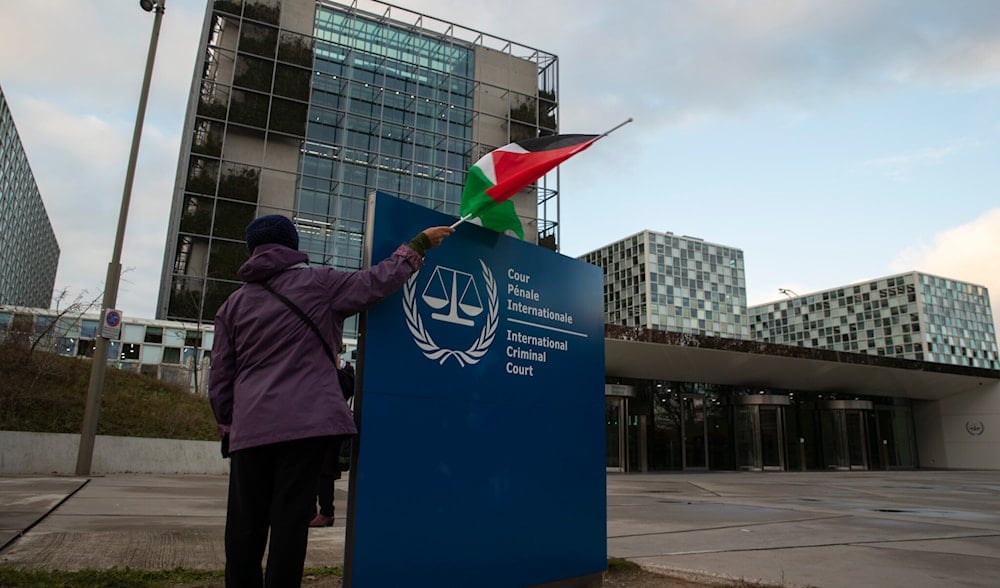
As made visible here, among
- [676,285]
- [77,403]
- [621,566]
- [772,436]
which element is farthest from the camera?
[676,285]

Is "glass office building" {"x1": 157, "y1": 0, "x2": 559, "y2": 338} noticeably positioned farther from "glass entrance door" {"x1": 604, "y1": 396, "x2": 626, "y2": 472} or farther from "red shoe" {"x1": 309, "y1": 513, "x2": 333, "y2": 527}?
"red shoe" {"x1": 309, "y1": 513, "x2": 333, "y2": 527}

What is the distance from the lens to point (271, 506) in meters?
2.40

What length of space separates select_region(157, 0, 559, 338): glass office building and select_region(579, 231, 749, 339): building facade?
253 ft

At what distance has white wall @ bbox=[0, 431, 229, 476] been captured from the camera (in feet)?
36.3

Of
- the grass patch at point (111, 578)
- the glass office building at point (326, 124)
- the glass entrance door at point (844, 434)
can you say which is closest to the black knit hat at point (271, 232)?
the grass patch at point (111, 578)

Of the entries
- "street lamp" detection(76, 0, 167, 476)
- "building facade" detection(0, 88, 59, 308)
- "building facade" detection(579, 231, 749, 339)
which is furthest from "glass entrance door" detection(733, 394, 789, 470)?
"building facade" detection(579, 231, 749, 339)

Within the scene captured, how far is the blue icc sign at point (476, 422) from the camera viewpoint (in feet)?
9.21

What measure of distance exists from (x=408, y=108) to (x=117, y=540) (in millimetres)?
43802

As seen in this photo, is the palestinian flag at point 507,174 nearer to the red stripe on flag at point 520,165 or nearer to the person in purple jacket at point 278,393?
the red stripe on flag at point 520,165

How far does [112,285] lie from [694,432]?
1996 centimetres

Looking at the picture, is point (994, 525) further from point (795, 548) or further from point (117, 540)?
point (117, 540)

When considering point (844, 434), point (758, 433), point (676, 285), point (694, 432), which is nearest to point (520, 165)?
point (694, 432)

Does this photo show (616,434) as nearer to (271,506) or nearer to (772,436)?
(772,436)

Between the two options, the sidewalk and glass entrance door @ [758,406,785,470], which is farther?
glass entrance door @ [758,406,785,470]
